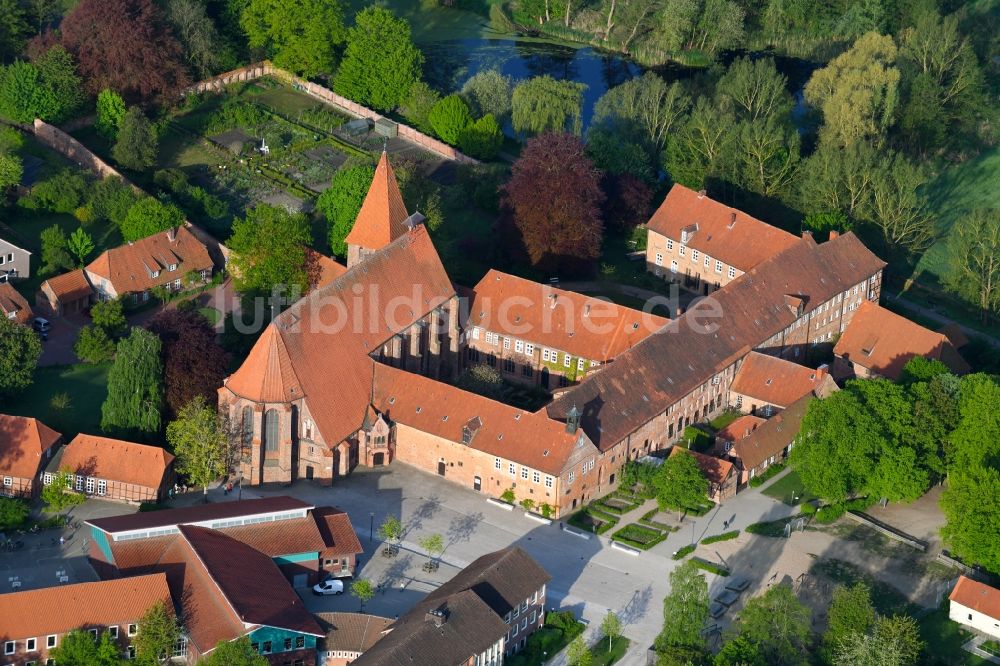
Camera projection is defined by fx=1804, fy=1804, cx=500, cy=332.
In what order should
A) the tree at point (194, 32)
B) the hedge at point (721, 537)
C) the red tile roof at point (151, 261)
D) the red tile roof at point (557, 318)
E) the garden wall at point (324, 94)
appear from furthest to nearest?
the tree at point (194, 32) → the garden wall at point (324, 94) → the red tile roof at point (151, 261) → the red tile roof at point (557, 318) → the hedge at point (721, 537)

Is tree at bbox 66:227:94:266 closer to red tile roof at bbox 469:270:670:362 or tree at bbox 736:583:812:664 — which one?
red tile roof at bbox 469:270:670:362

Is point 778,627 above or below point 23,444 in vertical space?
below

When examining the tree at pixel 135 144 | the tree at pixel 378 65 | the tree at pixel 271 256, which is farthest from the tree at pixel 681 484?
the tree at pixel 378 65

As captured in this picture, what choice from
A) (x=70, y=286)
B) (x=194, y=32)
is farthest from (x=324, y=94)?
(x=70, y=286)

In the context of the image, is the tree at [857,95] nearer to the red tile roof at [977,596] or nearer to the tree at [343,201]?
the tree at [343,201]

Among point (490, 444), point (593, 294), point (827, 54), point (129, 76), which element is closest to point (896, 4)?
point (827, 54)

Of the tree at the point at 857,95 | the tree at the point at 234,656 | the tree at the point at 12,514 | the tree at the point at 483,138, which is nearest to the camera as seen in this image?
the tree at the point at 234,656

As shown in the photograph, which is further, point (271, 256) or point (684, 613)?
point (271, 256)

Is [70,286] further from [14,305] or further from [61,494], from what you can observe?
[61,494]
